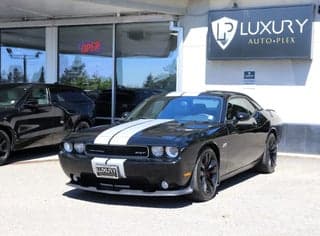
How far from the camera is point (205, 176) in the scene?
7219 millimetres

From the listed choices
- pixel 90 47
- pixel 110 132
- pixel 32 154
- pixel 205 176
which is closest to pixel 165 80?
pixel 90 47

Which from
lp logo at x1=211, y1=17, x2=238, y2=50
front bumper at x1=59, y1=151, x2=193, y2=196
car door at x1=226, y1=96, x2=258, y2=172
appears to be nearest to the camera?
front bumper at x1=59, y1=151, x2=193, y2=196

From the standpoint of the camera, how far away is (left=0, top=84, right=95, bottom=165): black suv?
10.3 m

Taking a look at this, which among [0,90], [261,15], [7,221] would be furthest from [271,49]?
[7,221]

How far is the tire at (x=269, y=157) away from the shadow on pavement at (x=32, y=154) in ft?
14.1

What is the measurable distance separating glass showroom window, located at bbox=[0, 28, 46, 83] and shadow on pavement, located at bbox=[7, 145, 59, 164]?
4.03 metres

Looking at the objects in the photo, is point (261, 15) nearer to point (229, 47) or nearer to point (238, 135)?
point (229, 47)

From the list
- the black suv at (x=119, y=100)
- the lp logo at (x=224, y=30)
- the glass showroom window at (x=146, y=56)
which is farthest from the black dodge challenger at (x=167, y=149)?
the black suv at (x=119, y=100)

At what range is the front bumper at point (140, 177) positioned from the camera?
6.64 m

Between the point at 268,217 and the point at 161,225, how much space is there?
4.24 feet

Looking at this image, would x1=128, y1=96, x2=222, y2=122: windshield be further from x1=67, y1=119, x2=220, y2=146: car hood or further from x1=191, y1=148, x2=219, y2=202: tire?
x1=191, y1=148, x2=219, y2=202: tire

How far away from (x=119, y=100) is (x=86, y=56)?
1636mm

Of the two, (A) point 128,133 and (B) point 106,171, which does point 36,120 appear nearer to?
(A) point 128,133

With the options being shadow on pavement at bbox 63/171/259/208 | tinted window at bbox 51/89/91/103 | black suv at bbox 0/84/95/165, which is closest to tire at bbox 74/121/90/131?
black suv at bbox 0/84/95/165
